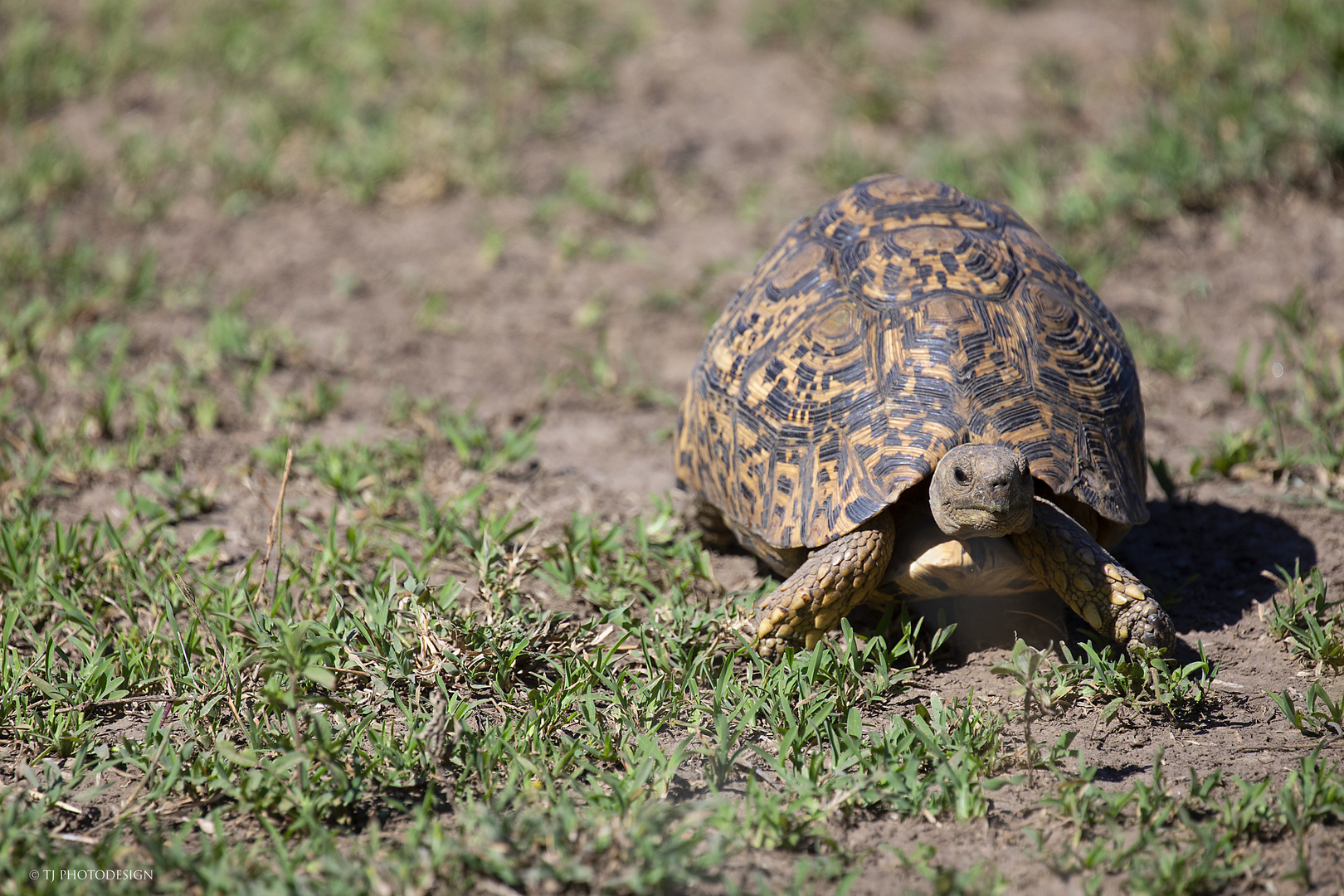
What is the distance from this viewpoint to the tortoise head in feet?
7.68

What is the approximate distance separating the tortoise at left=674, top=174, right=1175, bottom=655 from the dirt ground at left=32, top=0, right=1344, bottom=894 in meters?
0.36

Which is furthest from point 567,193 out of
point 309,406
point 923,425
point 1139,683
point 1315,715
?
point 1315,715

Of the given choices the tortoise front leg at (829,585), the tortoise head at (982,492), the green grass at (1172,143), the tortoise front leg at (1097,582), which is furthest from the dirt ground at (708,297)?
the tortoise head at (982,492)

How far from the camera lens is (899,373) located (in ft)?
8.74

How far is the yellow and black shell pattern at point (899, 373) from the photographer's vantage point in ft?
8.54

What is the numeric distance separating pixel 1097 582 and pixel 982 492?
1.49ft

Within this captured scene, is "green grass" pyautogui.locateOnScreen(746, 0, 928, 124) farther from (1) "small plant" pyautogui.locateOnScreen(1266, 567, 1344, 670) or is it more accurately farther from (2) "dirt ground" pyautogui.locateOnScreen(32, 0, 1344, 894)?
(1) "small plant" pyautogui.locateOnScreen(1266, 567, 1344, 670)

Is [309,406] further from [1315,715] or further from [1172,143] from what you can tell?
[1172,143]

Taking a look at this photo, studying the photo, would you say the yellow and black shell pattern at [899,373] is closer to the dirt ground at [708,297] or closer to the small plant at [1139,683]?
the small plant at [1139,683]

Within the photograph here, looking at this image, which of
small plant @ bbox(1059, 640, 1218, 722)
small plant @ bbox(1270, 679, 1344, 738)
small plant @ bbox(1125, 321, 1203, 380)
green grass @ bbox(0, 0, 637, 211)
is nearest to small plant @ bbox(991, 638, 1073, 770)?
small plant @ bbox(1059, 640, 1218, 722)

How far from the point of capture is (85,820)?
2.29 metres

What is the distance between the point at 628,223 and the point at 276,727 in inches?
134

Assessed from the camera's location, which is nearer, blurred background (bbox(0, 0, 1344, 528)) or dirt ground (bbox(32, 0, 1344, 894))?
dirt ground (bbox(32, 0, 1344, 894))

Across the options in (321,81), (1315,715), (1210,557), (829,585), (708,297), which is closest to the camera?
(1315,715)
